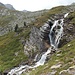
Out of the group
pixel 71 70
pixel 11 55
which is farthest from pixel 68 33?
pixel 71 70

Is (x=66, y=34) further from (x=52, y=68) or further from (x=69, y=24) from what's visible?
(x=52, y=68)

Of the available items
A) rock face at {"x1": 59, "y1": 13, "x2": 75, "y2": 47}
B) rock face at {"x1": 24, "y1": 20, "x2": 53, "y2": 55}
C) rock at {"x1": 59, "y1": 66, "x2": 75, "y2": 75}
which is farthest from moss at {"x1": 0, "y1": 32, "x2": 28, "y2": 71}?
rock at {"x1": 59, "y1": 66, "x2": 75, "y2": 75}

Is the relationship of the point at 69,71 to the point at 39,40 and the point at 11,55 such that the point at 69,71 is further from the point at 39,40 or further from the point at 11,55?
the point at 11,55

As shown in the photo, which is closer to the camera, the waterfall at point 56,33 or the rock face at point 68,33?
the rock face at point 68,33

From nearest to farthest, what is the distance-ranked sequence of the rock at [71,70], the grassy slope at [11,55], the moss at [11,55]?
1. the rock at [71,70]
2. the grassy slope at [11,55]
3. the moss at [11,55]

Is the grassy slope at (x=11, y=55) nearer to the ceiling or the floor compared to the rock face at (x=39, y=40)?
nearer to the floor

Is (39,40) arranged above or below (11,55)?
above

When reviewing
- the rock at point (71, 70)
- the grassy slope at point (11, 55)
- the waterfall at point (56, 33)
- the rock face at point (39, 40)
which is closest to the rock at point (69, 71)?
the rock at point (71, 70)

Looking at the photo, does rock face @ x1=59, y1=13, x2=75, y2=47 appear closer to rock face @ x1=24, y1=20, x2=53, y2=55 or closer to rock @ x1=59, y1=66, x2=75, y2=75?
rock face @ x1=24, y1=20, x2=53, y2=55

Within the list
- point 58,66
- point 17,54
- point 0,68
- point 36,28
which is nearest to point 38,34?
point 36,28

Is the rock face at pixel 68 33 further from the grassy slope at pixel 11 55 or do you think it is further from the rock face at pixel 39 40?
the grassy slope at pixel 11 55

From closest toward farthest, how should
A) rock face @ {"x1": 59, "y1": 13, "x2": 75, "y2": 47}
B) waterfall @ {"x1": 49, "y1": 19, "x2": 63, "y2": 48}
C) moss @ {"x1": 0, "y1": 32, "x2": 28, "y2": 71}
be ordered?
rock face @ {"x1": 59, "y1": 13, "x2": 75, "y2": 47} < waterfall @ {"x1": 49, "y1": 19, "x2": 63, "y2": 48} < moss @ {"x1": 0, "y1": 32, "x2": 28, "y2": 71}

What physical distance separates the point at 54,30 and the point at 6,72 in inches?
959

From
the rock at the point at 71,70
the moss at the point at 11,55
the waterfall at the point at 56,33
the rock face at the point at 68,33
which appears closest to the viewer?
the rock at the point at 71,70
